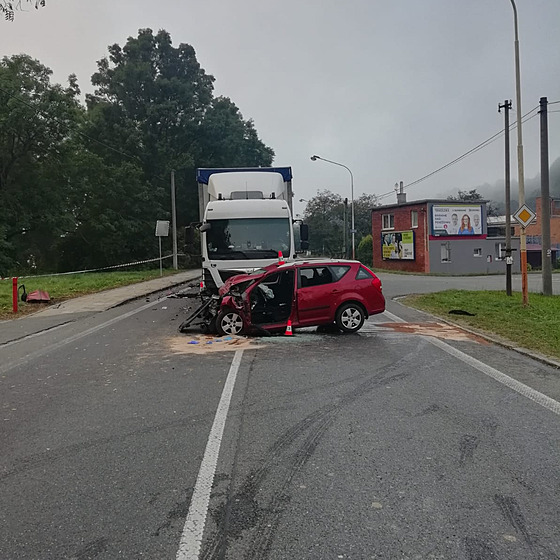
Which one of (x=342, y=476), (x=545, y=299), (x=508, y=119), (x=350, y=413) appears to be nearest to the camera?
(x=342, y=476)

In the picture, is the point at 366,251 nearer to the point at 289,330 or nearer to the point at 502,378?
the point at 289,330

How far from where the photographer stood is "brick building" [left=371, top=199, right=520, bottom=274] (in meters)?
48.0

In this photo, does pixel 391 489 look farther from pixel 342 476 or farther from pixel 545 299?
pixel 545 299

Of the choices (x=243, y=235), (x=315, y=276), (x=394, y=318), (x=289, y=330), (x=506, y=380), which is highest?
(x=243, y=235)

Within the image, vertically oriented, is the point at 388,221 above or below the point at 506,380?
above

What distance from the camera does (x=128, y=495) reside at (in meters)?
3.92

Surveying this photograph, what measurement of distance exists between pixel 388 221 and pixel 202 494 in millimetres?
51130

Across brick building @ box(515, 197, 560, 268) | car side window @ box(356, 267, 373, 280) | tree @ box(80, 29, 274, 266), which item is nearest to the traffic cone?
car side window @ box(356, 267, 373, 280)

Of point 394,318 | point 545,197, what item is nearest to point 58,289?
point 394,318

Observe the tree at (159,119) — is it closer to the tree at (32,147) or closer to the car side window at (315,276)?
the tree at (32,147)

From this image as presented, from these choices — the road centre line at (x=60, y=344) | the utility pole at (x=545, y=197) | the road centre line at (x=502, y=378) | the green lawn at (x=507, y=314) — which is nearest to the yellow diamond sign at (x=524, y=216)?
the green lawn at (x=507, y=314)

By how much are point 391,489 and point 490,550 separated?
0.89 metres

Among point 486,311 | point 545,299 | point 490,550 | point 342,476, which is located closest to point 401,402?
point 342,476

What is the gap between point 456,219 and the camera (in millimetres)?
48594
